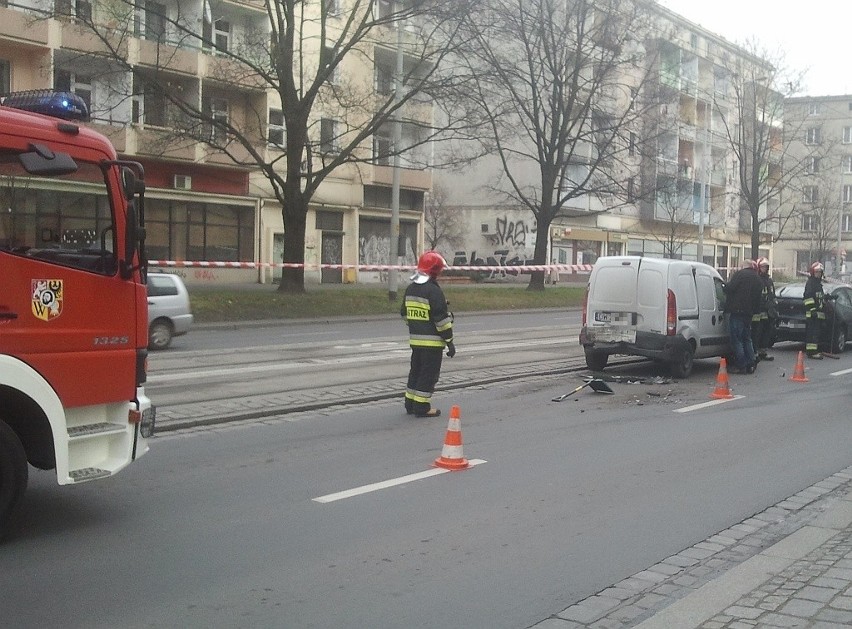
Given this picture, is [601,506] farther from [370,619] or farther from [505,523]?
[370,619]

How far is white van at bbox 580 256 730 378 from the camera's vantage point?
1397 centimetres

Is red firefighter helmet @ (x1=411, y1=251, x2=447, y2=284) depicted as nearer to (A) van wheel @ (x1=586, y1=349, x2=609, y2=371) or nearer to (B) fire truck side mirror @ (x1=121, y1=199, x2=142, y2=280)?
(B) fire truck side mirror @ (x1=121, y1=199, x2=142, y2=280)

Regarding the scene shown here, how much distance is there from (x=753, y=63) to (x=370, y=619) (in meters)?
52.9

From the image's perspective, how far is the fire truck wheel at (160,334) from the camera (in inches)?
664

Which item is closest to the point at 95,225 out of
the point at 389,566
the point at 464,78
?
the point at 389,566

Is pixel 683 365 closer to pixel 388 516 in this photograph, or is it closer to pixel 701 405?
pixel 701 405

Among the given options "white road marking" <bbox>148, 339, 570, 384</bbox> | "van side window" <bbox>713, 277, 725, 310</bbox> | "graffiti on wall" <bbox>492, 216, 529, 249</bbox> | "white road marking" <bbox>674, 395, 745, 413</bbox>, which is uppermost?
"graffiti on wall" <bbox>492, 216, 529, 249</bbox>

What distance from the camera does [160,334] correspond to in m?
17.0

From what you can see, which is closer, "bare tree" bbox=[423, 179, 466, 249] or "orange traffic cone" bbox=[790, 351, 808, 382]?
"orange traffic cone" bbox=[790, 351, 808, 382]

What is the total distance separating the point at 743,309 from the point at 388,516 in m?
9.97

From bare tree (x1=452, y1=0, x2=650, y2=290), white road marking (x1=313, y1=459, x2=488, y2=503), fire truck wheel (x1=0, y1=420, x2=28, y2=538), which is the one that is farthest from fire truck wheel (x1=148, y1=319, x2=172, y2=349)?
Answer: bare tree (x1=452, y1=0, x2=650, y2=290)

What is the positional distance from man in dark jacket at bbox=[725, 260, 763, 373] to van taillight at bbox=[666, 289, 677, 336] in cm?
151

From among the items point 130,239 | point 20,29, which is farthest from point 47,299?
point 20,29

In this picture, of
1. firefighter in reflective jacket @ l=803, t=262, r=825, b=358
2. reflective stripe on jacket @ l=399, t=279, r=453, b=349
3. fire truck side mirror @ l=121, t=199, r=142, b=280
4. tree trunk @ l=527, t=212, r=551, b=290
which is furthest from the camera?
tree trunk @ l=527, t=212, r=551, b=290
